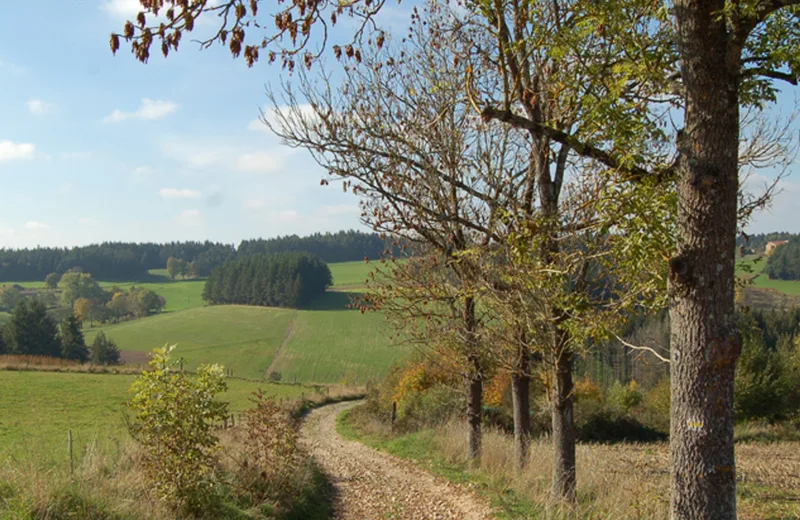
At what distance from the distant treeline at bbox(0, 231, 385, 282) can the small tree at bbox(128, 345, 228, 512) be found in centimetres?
10938

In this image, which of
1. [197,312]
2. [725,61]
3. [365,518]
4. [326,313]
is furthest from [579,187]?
[197,312]

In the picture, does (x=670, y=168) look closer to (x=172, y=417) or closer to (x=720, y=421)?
(x=720, y=421)

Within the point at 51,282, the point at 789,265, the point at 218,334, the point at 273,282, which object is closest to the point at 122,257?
the point at 51,282

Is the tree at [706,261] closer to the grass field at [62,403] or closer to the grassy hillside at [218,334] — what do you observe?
the grass field at [62,403]

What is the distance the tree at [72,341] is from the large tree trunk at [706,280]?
6803 centimetres

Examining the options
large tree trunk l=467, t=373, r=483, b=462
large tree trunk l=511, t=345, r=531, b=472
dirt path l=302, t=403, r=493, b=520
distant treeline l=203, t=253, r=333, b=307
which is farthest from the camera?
distant treeline l=203, t=253, r=333, b=307

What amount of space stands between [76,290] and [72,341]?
139ft

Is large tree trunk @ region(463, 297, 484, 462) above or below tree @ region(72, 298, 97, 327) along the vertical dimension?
above

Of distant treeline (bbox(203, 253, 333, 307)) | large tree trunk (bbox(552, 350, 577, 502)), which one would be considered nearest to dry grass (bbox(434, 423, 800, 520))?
large tree trunk (bbox(552, 350, 577, 502))

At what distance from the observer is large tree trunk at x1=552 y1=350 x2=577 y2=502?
8336 millimetres

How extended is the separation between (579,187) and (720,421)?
538 cm

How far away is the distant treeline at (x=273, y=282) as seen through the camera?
3720 inches

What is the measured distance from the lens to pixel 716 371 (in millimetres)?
4055

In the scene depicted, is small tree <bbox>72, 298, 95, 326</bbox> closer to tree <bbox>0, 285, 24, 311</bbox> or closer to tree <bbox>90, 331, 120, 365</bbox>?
tree <bbox>0, 285, 24, 311</bbox>
